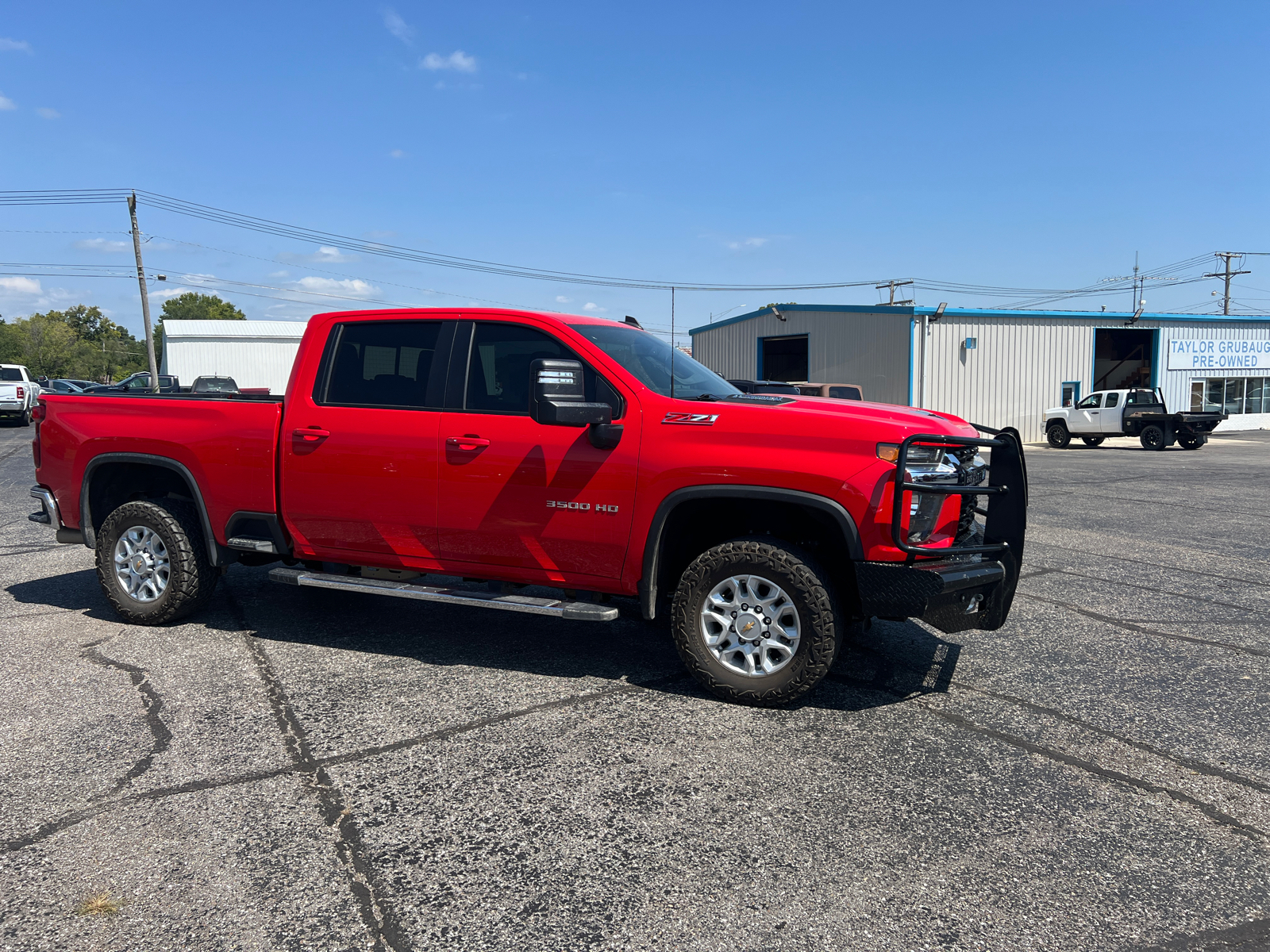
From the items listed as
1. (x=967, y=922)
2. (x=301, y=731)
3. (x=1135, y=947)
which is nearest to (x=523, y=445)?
(x=301, y=731)

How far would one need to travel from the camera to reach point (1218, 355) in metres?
37.6

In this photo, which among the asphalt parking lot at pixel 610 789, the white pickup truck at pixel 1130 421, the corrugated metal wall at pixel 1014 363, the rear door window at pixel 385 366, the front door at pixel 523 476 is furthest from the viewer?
the corrugated metal wall at pixel 1014 363

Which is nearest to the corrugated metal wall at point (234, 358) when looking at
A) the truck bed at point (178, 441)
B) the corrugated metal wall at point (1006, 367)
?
the corrugated metal wall at point (1006, 367)

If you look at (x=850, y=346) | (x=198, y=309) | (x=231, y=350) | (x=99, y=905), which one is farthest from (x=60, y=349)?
(x=99, y=905)

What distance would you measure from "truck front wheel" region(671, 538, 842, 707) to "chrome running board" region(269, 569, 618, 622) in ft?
1.48

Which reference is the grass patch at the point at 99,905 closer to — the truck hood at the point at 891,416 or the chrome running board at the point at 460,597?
the chrome running board at the point at 460,597

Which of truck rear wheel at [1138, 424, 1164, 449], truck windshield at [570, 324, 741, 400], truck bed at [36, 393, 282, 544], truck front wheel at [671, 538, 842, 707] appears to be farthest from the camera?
truck rear wheel at [1138, 424, 1164, 449]

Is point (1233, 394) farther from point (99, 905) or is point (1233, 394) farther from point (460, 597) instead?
point (99, 905)

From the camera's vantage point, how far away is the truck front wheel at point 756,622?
168 inches

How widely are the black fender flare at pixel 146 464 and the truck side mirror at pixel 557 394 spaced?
8.51ft

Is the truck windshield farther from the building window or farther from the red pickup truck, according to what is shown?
the building window

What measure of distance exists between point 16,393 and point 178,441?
32128 mm

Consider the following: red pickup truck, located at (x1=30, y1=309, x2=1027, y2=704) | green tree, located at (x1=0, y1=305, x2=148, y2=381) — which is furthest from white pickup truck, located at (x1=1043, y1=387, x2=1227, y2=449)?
green tree, located at (x1=0, y1=305, x2=148, y2=381)

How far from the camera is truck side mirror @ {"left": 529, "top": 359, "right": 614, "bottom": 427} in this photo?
14.1 ft
